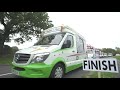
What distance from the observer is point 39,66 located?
530 centimetres

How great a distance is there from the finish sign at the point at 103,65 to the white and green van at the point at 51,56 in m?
0.89

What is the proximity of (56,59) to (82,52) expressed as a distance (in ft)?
7.70

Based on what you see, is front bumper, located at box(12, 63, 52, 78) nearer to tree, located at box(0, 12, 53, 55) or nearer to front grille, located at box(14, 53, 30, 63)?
front grille, located at box(14, 53, 30, 63)

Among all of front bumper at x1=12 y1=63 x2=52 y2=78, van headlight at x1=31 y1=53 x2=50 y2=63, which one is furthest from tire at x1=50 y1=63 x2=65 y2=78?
van headlight at x1=31 y1=53 x2=50 y2=63

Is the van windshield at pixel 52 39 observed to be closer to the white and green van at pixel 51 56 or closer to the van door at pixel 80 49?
the white and green van at pixel 51 56

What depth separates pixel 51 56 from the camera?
5.45 meters

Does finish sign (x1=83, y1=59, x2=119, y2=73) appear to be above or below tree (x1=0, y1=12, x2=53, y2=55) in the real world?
below

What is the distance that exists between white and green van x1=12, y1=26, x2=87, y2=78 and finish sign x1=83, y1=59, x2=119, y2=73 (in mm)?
885

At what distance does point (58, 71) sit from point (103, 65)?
1.50 meters

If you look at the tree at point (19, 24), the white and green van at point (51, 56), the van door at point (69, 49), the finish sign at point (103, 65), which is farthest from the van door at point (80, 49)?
the tree at point (19, 24)

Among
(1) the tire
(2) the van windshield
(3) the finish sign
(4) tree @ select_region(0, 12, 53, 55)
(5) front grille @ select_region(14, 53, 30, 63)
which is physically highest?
(4) tree @ select_region(0, 12, 53, 55)

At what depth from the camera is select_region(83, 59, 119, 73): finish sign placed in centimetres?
535

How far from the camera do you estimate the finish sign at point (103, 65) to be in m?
5.35
